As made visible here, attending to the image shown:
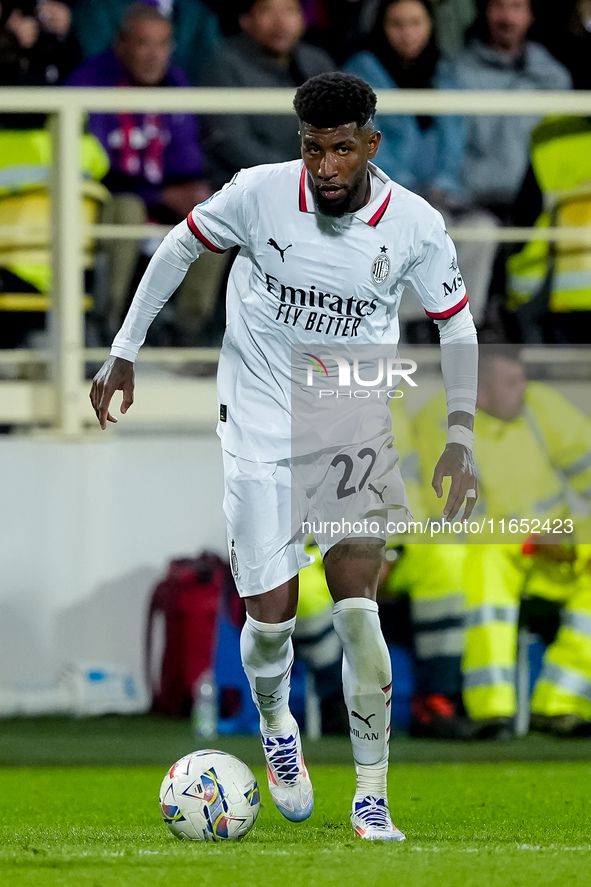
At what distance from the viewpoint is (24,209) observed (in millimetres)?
6574

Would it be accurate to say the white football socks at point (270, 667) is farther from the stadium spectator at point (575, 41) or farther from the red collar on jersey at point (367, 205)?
the stadium spectator at point (575, 41)

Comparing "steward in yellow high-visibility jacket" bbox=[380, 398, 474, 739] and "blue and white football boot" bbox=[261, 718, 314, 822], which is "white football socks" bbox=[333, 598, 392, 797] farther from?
"steward in yellow high-visibility jacket" bbox=[380, 398, 474, 739]

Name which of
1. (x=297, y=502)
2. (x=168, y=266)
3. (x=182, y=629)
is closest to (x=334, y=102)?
(x=168, y=266)

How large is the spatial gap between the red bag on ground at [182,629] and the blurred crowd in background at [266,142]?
117 cm

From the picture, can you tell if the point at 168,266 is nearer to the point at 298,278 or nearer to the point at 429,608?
the point at 298,278

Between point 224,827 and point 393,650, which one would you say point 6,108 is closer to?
point 393,650

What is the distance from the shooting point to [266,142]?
22.3ft

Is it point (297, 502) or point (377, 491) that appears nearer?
point (377, 491)

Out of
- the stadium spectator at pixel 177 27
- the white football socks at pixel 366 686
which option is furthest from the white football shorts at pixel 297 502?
the stadium spectator at pixel 177 27

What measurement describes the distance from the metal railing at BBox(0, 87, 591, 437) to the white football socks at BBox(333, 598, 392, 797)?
318 cm

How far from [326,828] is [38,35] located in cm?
462

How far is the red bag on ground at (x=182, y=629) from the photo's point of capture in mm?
6211

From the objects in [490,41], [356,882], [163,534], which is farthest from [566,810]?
[490,41]

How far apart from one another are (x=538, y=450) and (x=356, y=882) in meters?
3.75
